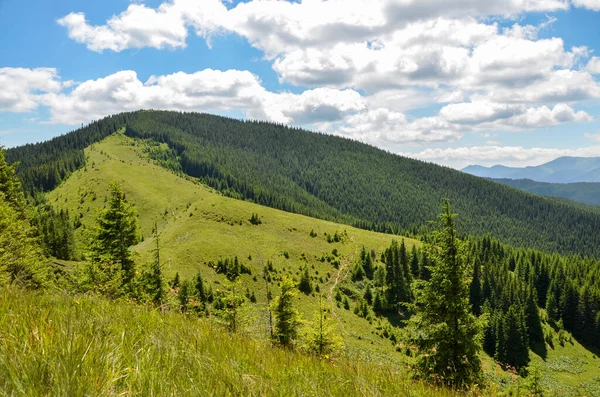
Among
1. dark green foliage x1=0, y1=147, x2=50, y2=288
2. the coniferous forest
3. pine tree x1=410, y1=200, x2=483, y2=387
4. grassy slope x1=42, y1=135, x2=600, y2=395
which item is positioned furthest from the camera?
grassy slope x1=42, y1=135, x2=600, y2=395

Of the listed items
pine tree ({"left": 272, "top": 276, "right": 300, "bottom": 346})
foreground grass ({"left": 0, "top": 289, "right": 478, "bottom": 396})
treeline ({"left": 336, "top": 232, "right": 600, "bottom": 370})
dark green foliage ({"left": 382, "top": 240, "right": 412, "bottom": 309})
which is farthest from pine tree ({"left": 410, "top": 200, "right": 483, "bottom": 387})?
dark green foliage ({"left": 382, "top": 240, "right": 412, "bottom": 309})

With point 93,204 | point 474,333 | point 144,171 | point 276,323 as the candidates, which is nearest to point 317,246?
point 276,323

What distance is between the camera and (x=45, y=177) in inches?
6718

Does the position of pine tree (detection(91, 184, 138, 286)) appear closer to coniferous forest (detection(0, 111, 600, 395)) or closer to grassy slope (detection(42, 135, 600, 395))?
coniferous forest (detection(0, 111, 600, 395))

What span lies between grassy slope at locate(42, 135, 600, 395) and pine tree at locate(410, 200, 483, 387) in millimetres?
28436

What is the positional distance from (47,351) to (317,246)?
334 ft

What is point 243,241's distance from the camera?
94.7 m

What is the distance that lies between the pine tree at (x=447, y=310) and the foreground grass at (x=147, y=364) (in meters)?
16.3

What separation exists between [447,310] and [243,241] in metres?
79.7

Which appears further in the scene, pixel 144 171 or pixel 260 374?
pixel 144 171

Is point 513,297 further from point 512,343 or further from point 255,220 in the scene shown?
point 255,220

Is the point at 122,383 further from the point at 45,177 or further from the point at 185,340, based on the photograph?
the point at 45,177

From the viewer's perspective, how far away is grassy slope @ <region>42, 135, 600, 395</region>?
6744cm

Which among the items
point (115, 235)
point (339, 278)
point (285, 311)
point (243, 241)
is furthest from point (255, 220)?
point (115, 235)
